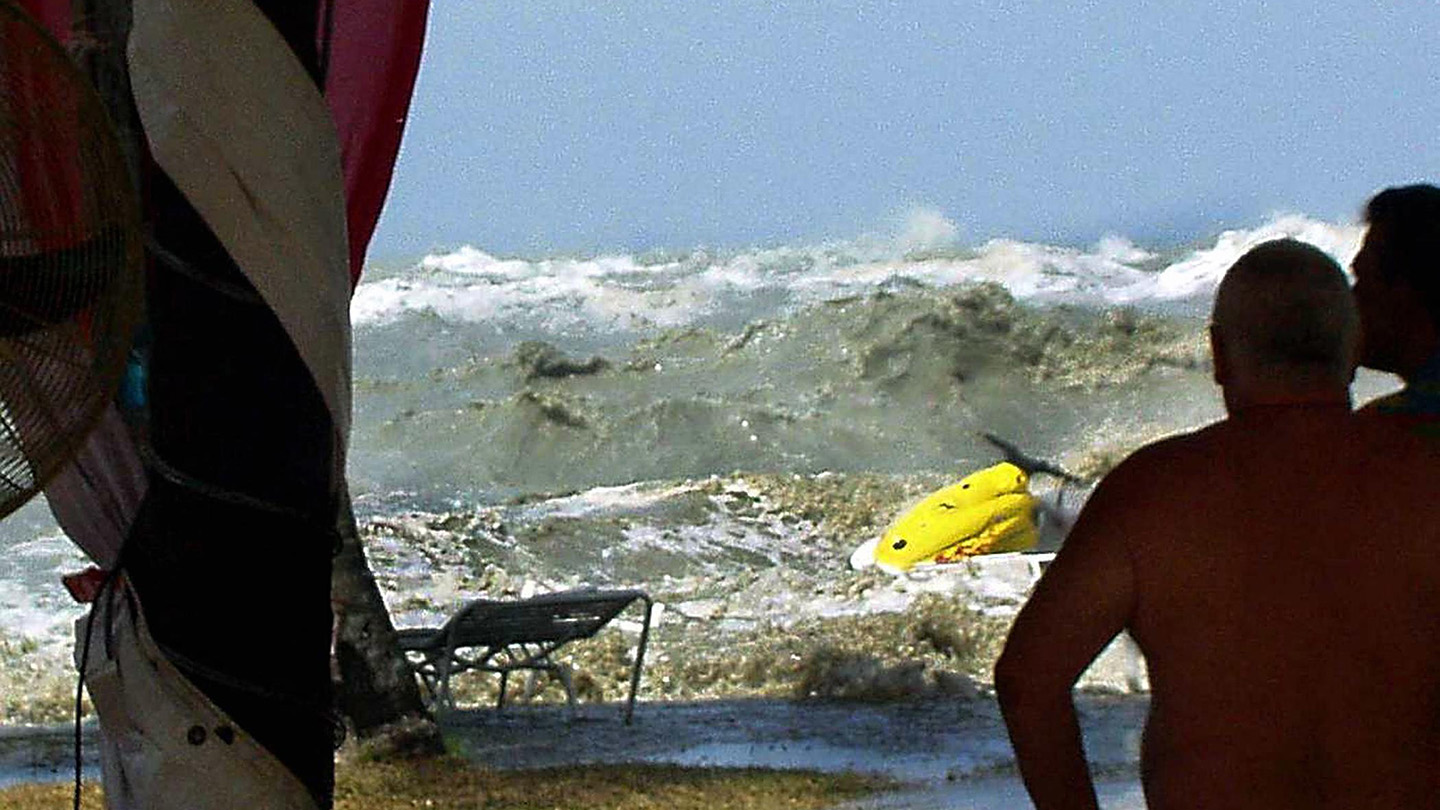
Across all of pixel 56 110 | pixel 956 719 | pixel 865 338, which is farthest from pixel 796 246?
pixel 56 110

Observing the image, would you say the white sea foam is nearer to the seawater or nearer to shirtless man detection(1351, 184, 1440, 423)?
the seawater

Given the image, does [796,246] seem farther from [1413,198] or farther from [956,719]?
[1413,198]

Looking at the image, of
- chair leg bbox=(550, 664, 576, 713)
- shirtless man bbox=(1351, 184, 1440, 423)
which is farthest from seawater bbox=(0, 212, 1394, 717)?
shirtless man bbox=(1351, 184, 1440, 423)

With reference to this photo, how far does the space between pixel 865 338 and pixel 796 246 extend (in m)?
0.45

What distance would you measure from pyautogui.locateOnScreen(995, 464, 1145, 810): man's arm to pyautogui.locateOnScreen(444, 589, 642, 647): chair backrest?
10.8 feet

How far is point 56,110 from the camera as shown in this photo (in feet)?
5.94

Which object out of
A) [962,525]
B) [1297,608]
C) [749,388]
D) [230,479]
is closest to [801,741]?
[962,525]

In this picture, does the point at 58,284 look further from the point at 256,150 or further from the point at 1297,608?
the point at 1297,608

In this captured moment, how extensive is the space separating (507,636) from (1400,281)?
327 centimetres

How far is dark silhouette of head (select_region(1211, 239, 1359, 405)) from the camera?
1688 millimetres

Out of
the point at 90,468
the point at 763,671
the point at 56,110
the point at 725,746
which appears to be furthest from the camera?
the point at 763,671

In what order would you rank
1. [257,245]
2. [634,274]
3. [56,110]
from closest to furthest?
[56,110] < [257,245] < [634,274]

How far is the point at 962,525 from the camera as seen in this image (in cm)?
672

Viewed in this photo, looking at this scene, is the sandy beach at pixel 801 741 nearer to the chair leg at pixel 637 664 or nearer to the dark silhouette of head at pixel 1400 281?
the chair leg at pixel 637 664
